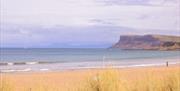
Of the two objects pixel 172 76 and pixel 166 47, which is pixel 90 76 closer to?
pixel 172 76

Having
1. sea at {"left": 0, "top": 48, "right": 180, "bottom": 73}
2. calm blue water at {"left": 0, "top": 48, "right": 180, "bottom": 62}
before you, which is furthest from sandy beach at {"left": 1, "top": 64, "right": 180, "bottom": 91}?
calm blue water at {"left": 0, "top": 48, "right": 180, "bottom": 62}

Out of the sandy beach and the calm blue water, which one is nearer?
the sandy beach

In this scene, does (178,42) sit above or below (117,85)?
below

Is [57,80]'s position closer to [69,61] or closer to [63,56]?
[69,61]

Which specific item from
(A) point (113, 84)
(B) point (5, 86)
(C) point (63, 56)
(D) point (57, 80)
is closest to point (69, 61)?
(C) point (63, 56)

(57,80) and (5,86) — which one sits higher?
(5,86)

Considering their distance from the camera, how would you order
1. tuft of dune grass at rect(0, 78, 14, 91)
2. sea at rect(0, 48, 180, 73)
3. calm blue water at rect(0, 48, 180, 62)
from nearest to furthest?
tuft of dune grass at rect(0, 78, 14, 91) → sea at rect(0, 48, 180, 73) → calm blue water at rect(0, 48, 180, 62)

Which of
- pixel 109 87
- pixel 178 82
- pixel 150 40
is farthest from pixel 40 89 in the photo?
pixel 150 40

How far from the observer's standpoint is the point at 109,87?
325 inches

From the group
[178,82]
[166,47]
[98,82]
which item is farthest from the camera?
[166,47]

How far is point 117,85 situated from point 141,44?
5341 inches

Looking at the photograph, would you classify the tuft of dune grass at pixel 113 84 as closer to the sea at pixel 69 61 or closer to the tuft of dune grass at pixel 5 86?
the sea at pixel 69 61

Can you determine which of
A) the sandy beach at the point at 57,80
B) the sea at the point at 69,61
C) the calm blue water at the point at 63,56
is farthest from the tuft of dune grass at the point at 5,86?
the calm blue water at the point at 63,56

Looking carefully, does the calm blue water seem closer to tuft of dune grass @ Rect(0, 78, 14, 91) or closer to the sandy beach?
the sandy beach
